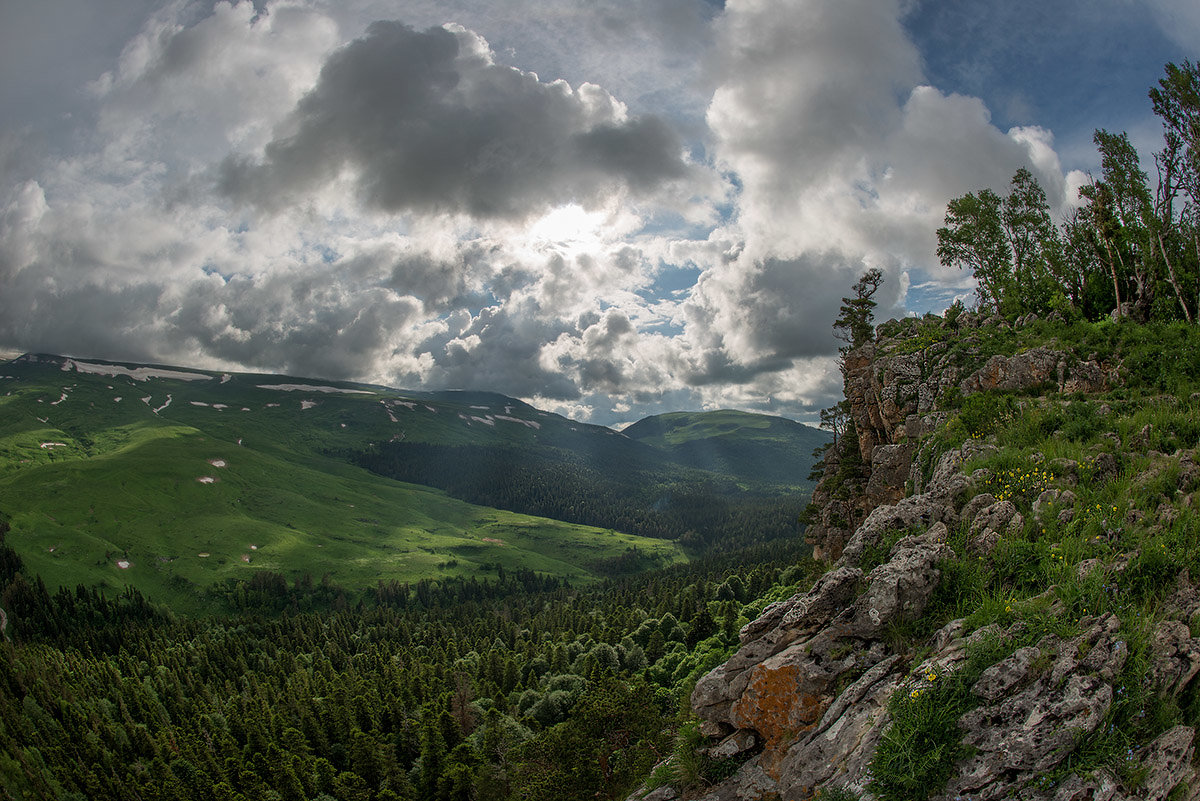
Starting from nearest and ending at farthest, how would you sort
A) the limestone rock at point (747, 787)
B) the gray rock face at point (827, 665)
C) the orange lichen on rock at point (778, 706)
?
1. the gray rock face at point (827, 665)
2. the limestone rock at point (747, 787)
3. the orange lichen on rock at point (778, 706)

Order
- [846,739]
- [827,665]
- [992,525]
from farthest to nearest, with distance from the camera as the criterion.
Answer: [992,525] < [827,665] < [846,739]

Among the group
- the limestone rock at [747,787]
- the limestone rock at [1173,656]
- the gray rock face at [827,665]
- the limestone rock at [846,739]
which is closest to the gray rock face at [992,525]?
the gray rock face at [827,665]

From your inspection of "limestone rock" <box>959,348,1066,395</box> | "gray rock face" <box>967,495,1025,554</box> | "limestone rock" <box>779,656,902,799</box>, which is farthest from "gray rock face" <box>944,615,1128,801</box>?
"limestone rock" <box>959,348,1066,395</box>

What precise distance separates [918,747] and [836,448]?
60.1 m

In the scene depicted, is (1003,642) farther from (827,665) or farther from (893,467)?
(893,467)

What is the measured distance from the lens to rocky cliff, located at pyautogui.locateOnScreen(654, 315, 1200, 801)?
1049 centimetres

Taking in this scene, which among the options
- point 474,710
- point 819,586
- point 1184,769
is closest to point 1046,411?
point 819,586

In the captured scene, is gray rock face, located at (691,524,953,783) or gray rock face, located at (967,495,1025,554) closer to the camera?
gray rock face, located at (691,524,953,783)

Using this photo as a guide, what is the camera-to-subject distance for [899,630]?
49.5ft

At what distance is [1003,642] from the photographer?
40.6 feet

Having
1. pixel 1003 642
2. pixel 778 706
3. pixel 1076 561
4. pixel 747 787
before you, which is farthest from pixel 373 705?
pixel 1076 561

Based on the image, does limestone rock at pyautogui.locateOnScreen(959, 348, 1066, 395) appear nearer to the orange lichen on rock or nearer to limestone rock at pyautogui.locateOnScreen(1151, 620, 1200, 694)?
limestone rock at pyautogui.locateOnScreen(1151, 620, 1200, 694)

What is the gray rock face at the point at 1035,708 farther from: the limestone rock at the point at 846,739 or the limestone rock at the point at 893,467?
the limestone rock at the point at 893,467

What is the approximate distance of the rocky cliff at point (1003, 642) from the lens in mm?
10492
